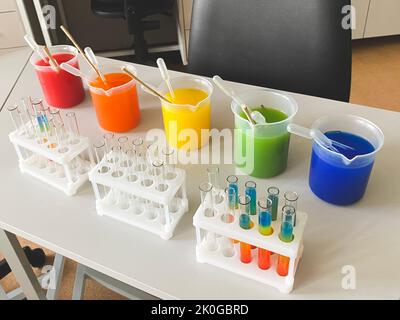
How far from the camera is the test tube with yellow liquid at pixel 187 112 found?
2.70 ft

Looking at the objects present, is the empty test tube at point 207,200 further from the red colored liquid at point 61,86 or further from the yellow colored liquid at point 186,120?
the red colored liquid at point 61,86

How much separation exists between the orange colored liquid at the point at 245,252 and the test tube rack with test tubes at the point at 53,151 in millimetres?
347

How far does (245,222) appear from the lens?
2.03 feet

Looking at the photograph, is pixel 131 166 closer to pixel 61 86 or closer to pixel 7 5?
pixel 61 86

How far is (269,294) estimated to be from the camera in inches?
24.0

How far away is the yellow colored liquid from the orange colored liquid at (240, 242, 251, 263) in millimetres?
292

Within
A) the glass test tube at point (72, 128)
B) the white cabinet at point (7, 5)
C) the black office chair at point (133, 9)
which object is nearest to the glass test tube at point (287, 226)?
the glass test tube at point (72, 128)

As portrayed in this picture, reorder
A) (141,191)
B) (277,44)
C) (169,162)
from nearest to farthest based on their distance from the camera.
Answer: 1. (141,191)
2. (169,162)
3. (277,44)

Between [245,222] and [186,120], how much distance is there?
0.95 feet

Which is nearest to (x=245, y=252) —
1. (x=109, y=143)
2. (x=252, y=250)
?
(x=252, y=250)
